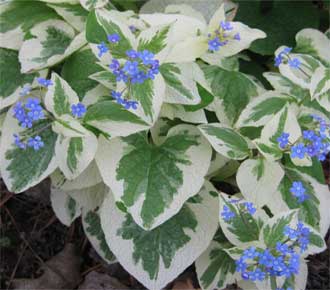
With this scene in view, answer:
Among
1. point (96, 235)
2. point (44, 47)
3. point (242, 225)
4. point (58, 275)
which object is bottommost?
point (58, 275)

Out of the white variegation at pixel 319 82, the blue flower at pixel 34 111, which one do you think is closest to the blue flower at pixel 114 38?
the blue flower at pixel 34 111

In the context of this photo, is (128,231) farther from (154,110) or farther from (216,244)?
(154,110)

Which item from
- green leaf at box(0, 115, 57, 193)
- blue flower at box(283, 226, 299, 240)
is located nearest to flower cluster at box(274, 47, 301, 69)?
blue flower at box(283, 226, 299, 240)

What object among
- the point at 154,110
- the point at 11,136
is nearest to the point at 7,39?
the point at 11,136

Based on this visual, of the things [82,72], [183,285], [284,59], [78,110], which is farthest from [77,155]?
[183,285]

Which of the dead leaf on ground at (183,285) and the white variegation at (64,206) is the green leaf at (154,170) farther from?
the dead leaf on ground at (183,285)

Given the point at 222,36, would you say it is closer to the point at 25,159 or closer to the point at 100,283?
the point at 25,159
